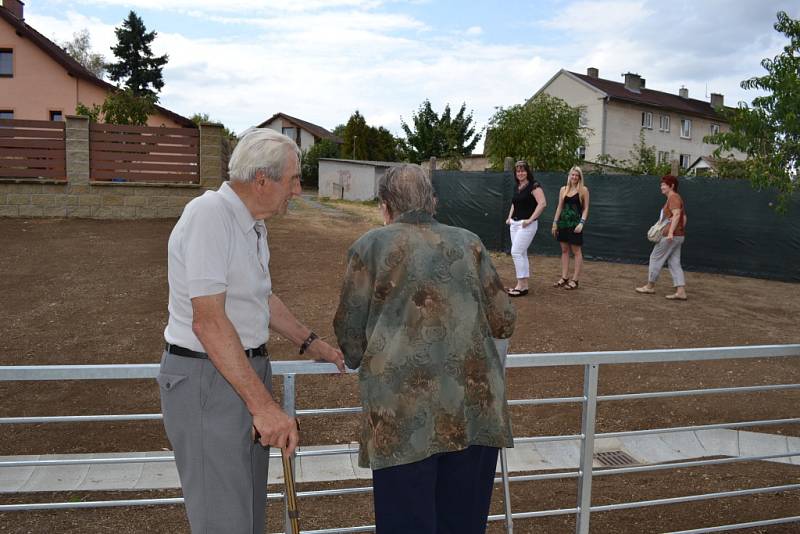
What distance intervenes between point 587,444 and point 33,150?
14152 millimetres

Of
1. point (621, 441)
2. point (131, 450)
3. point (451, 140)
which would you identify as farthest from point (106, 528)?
point (451, 140)

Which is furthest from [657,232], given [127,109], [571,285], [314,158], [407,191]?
[314,158]

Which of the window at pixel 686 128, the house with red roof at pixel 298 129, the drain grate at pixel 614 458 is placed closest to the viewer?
the drain grate at pixel 614 458

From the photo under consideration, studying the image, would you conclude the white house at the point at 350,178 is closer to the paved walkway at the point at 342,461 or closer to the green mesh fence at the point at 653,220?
the green mesh fence at the point at 653,220

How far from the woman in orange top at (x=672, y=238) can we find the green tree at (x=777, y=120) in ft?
15.9

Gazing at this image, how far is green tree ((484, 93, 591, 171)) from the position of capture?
23.1 meters

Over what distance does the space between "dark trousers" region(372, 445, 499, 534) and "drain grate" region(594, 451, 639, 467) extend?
3322mm

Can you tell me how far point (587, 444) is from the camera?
3.11 metres

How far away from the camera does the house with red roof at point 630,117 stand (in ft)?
144

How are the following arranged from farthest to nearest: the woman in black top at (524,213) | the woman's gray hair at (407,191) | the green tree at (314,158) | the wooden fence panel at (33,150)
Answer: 1. the green tree at (314,158)
2. the wooden fence panel at (33,150)
3. the woman in black top at (524,213)
4. the woman's gray hair at (407,191)

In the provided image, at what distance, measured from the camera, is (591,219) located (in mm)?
14453

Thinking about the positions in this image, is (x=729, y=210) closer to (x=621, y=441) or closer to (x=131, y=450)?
(x=621, y=441)

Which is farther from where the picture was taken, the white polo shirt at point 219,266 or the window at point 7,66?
the window at point 7,66

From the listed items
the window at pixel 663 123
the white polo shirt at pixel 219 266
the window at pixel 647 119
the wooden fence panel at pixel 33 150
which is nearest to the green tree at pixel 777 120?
A: the white polo shirt at pixel 219 266
